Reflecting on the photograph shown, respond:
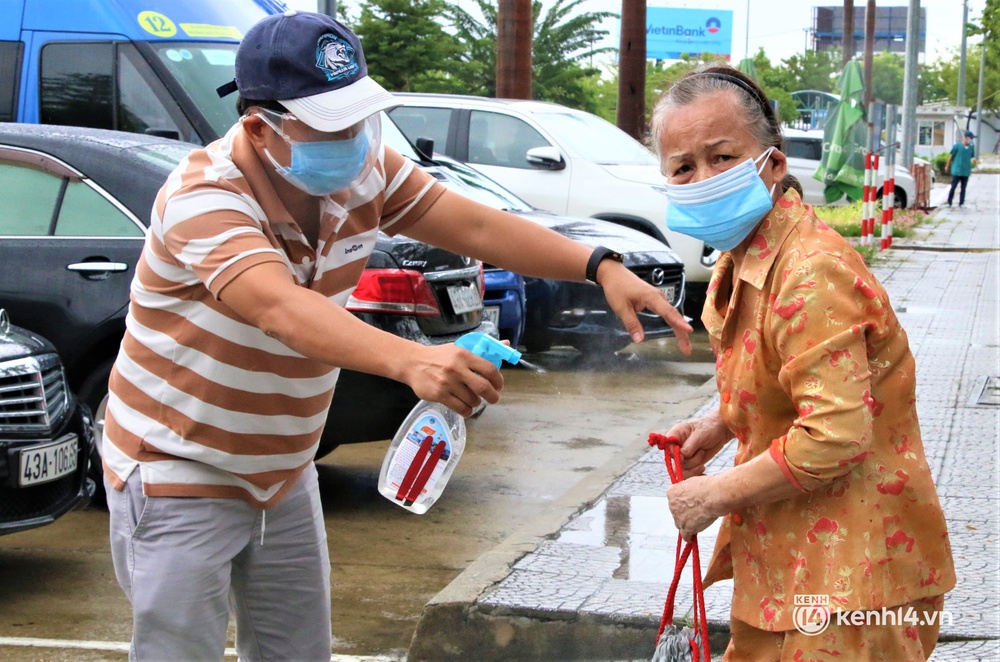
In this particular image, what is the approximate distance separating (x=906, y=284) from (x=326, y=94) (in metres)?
13.3

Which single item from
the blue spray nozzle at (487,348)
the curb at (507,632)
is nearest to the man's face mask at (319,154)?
the blue spray nozzle at (487,348)

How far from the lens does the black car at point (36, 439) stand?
4746mm

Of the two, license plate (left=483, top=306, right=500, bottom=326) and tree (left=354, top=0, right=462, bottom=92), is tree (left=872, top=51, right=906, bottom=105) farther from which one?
license plate (left=483, top=306, right=500, bottom=326)

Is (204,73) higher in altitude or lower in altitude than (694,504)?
higher

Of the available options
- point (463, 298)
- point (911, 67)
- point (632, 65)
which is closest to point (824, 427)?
point (463, 298)

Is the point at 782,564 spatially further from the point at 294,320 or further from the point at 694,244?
the point at 694,244

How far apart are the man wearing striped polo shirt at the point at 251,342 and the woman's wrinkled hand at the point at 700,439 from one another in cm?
20

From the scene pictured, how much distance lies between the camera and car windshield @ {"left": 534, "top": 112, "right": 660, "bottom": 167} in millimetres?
11461

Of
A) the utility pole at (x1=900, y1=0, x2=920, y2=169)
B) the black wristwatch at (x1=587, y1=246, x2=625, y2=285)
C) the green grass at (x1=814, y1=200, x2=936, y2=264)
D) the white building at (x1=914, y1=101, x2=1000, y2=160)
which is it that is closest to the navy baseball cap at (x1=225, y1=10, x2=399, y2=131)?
the black wristwatch at (x1=587, y1=246, x2=625, y2=285)

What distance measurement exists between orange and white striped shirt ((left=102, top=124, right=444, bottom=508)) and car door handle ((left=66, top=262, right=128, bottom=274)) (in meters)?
3.37

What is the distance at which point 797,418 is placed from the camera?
7.12 feet

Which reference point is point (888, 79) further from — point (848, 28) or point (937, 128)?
point (848, 28)

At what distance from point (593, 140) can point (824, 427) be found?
9.91 m

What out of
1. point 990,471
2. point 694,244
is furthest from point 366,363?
point 694,244
